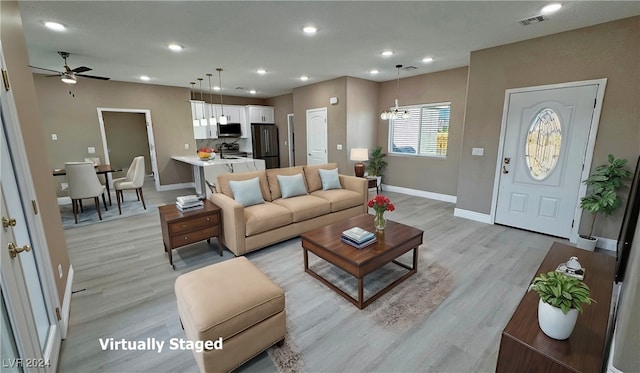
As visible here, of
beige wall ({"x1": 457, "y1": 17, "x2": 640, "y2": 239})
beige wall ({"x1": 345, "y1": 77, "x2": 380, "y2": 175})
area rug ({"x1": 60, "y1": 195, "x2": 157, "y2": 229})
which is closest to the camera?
beige wall ({"x1": 457, "y1": 17, "x2": 640, "y2": 239})

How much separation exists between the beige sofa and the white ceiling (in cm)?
178

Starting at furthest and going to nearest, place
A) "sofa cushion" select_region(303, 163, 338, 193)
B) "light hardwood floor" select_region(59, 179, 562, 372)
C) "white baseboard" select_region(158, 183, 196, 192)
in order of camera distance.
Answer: "white baseboard" select_region(158, 183, 196, 192)
"sofa cushion" select_region(303, 163, 338, 193)
"light hardwood floor" select_region(59, 179, 562, 372)

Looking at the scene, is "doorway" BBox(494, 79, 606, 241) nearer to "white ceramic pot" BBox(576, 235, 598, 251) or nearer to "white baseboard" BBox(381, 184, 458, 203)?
"white ceramic pot" BBox(576, 235, 598, 251)

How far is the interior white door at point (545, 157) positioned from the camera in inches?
133

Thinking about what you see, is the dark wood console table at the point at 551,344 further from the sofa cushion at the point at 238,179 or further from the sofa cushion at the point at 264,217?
the sofa cushion at the point at 238,179

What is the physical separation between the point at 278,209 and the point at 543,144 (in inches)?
148

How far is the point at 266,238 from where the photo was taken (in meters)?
3.24

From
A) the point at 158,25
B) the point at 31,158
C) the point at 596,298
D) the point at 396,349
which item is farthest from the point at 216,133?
the point at 596,298

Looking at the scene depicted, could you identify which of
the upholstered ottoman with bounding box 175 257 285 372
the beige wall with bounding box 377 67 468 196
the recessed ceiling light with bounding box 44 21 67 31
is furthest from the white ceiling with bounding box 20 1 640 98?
the upholstered ottoman with bounding box 175 257 285 372

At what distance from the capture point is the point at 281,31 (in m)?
3.20

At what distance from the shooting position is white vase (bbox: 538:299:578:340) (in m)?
1.24

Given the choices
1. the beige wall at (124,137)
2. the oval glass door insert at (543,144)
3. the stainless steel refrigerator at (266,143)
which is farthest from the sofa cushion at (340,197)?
the beige wall at (124,137)

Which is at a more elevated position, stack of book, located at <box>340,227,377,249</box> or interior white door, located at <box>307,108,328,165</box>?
interior white door, located at <box>307,108,328,165</box>

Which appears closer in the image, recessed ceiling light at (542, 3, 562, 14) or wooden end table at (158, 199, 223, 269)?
recessed ceiling light at (542, 3, 562, 14)
